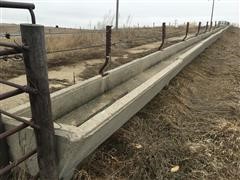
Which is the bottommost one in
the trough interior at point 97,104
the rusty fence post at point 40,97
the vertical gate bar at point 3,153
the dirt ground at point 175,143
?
the dirt ground at point 175,143

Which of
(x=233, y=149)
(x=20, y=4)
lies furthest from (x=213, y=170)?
(x=20, y=4)

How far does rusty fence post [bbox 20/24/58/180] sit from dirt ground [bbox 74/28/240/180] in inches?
17.0

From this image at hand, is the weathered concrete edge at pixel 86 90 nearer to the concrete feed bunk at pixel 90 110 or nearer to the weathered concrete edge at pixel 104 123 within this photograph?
the concrete feed bunk at pixel 90 110

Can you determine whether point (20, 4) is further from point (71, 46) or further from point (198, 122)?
point (71, 46)

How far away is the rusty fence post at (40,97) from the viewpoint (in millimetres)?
2479

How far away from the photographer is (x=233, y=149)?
409cm

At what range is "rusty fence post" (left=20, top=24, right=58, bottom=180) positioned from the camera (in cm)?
248

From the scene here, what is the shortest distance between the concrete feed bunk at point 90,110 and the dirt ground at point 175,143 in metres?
0.28

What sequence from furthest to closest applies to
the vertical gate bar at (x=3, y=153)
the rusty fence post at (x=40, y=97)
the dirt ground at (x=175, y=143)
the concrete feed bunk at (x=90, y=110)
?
the dirt ground at (x=175, y=143)
the vertical gate bar at (x=3, y=153)
the concrete feed bunk at (x=90, y=110)
the rusty fence post at (x=40, y=97)

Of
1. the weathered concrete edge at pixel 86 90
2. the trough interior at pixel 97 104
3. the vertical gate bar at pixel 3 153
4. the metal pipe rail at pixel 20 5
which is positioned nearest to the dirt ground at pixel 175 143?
the trough interior at pixel 97 104

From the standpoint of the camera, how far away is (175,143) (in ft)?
13.4

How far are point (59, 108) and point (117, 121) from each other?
0.92 metres

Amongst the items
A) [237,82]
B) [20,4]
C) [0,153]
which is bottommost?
[237,82]

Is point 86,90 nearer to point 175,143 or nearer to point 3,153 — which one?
point 175,143
